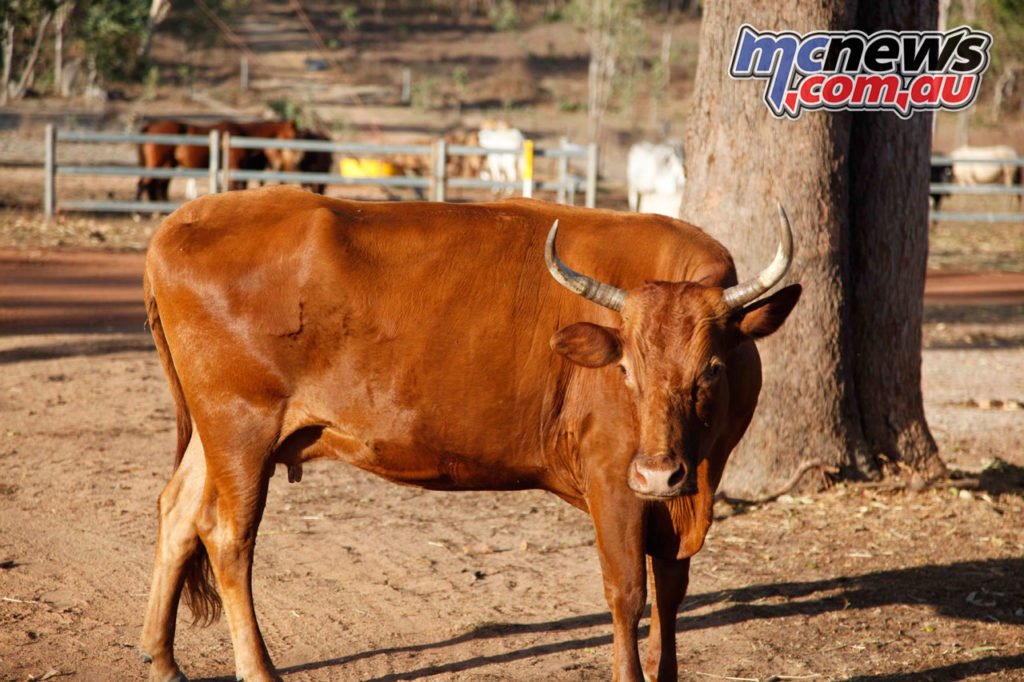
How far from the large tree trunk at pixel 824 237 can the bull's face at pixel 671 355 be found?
2691 millimetres

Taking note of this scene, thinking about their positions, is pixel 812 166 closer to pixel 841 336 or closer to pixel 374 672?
pixel 841 336

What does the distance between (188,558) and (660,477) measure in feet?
6.75

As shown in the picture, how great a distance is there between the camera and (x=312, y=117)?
1210 inches

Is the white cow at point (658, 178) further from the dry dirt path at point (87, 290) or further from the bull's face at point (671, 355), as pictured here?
the bull's face at point (671, 355)

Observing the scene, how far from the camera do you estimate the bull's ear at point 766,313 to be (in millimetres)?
3619

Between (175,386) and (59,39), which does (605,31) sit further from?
(175,386)

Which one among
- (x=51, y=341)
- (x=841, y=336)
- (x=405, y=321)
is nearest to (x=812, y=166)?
(x=841, y=336)

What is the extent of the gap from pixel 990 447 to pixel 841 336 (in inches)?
78.9

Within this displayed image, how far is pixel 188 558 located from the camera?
414cm

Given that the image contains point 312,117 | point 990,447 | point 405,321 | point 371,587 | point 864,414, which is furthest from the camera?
point 312,117

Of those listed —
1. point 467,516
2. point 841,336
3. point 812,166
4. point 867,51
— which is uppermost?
point 867,51

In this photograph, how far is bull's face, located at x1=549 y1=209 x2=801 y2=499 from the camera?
11.1 ft

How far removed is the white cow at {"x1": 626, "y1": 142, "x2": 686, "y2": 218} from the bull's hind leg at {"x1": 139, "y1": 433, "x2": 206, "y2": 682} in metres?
16.0

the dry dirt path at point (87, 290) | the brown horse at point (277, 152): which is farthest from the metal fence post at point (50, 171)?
the brown horse at point (277, 152)
